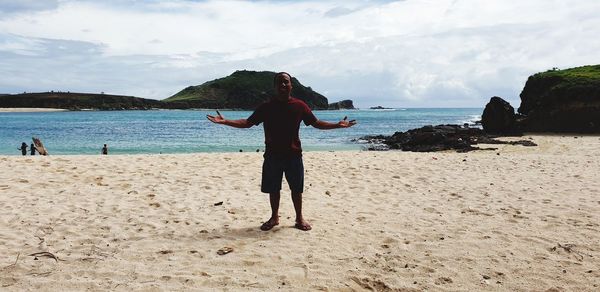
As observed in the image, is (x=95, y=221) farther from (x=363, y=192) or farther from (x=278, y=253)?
(x=363, y=192)

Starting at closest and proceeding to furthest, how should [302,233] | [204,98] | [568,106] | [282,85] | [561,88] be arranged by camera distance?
[282,85] → [302,233] → [568,106] → [561,88] → [204,98]

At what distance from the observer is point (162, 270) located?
4562 millimetres

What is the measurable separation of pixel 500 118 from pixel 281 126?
27856 mm

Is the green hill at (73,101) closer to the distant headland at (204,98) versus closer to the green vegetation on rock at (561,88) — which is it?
the distant headland at (204,98)

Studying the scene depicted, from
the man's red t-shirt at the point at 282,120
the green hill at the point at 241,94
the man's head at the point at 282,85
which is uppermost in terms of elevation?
the green hill at the point at 241,94

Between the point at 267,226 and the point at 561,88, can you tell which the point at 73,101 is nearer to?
the point at 561,88

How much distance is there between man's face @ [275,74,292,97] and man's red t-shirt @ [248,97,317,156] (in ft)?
0.39

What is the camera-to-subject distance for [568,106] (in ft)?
97.6

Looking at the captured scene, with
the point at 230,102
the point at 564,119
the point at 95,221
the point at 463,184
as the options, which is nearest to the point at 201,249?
the point at 95,221

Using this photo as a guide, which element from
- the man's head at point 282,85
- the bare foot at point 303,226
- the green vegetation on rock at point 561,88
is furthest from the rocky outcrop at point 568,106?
the man's head at point 282,85

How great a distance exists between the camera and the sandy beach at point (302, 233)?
173 inches

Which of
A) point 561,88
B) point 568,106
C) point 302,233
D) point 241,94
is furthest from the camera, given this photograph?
point 241,94

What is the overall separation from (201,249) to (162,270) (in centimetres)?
71

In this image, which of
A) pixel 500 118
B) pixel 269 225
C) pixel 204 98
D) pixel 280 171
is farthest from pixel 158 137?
pixel 204 98
